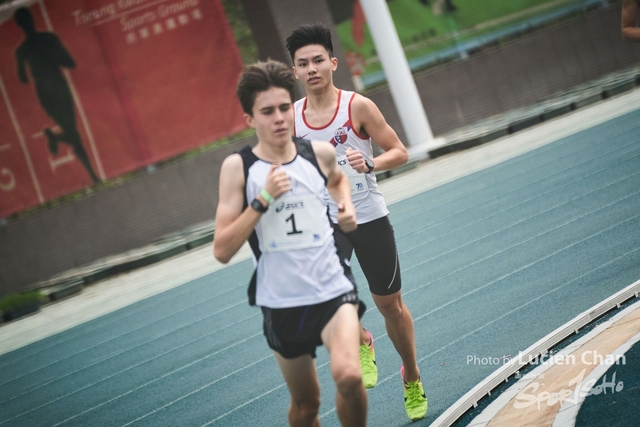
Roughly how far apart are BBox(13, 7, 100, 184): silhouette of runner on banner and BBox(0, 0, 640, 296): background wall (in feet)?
4.93

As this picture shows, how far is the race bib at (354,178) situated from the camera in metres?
4.50

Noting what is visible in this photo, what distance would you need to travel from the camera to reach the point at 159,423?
568cm

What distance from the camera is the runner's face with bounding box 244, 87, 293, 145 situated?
3.30 meters

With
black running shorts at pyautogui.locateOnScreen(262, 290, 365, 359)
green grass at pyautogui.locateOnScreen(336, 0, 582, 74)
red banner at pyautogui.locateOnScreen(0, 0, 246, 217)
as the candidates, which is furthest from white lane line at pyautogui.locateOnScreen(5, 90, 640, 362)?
black running shorts at pyautogui.locateOnScreen(262, 290, 365, 359)

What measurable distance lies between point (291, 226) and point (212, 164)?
15993 millimetres

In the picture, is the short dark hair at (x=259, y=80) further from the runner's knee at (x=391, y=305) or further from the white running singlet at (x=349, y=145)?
the runner's knee at (x=391, y=305)

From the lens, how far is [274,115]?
10.9ft

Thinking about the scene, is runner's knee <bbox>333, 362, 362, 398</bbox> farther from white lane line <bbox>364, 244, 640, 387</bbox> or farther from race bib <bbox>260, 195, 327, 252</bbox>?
white lane line <bbox>364, 244, 640, 387</bbox>

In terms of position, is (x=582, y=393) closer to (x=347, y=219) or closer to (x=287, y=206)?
(x=347, y=219)

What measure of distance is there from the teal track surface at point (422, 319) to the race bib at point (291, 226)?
1.41 m

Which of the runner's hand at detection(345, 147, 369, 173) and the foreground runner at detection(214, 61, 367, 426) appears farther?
the runner's hand at detection(345, 147, 369, 173)

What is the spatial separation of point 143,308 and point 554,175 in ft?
18.3

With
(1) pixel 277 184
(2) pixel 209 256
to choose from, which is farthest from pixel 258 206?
(2) pixel 209 256

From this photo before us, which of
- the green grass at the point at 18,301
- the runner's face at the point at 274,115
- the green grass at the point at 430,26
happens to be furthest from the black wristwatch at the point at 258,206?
the green grass at the point at 430,26
